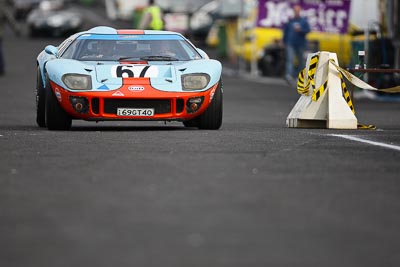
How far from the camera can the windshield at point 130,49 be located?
15.6 meters

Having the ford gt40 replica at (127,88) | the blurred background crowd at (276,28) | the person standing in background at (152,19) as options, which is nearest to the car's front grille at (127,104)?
the ford gt40 replica at (127,88)

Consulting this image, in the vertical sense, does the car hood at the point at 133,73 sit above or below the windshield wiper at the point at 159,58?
below

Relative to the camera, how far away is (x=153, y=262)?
19.8 feet

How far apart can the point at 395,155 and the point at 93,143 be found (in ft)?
9.39

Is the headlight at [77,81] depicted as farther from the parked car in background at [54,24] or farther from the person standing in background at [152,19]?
the parked car in background at [54,24]

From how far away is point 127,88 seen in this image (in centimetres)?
1468

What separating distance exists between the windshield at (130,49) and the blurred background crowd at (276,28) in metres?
5.47

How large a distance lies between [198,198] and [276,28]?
27.8m

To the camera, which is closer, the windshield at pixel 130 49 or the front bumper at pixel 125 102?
the front bumper at pixel 125 102

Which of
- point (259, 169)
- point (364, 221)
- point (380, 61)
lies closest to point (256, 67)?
point (380, 61)

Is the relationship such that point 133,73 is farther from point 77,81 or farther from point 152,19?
point 152,19

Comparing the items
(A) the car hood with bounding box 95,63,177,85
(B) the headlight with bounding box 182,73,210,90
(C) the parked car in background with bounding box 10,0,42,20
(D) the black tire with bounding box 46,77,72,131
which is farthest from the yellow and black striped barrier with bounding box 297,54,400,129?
(C) the parked car in background with bounding box 10,0,42,20

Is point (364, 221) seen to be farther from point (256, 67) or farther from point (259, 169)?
point (256, 67)

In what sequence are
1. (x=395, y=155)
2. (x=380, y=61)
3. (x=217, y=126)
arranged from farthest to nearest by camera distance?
(x=380, y=61), (x=217, y=126), (x=395, y=155)
